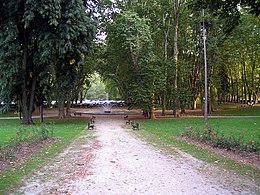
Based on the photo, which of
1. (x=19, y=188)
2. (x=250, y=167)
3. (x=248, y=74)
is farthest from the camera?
(x=248, y=74)

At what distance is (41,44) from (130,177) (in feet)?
53.5

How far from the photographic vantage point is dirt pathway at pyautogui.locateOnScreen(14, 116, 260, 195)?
5.95 m

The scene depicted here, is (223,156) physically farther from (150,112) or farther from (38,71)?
(150,112)

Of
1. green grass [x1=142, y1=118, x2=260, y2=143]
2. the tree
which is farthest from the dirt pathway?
the tree

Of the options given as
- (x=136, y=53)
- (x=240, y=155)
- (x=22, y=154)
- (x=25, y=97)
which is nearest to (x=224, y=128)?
(x=240, y=155)

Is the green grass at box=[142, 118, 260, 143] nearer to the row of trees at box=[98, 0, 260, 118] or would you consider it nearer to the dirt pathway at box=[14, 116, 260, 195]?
the dirt pathway at box=[14, 116, 260, 195]

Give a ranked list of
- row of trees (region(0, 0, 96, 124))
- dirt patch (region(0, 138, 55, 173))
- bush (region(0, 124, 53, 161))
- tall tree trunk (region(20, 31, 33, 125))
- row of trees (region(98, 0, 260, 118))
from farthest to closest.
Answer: row of trees (region(98, 0, 260, 118)), tall tree trunk (region(20, 31, 33, 125)), row of trees (region(0, 0, 96, 124)), bush (region(0, 124, 53, 161)), dirt patch (region(0, 138, 55, 173))

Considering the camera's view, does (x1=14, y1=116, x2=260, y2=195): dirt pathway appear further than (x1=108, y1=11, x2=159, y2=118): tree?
No

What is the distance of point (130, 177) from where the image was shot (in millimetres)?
6930

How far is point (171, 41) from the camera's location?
35562 mm

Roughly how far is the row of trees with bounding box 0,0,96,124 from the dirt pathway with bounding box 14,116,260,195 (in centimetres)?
1210

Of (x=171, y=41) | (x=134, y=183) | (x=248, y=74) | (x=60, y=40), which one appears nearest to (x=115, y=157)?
(x=134, y=183)

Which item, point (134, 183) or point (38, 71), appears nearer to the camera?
point (134, 183)

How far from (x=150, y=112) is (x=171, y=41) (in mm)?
10718
